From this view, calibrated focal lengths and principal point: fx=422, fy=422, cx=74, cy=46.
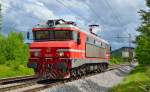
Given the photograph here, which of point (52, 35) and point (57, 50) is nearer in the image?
point (57, 50)

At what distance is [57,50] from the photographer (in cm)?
2769

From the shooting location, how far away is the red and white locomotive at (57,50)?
2762cm

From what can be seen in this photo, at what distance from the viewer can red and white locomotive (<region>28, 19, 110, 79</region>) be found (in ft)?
90.6

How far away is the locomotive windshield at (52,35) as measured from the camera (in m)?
28.7

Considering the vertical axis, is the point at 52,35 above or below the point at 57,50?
above

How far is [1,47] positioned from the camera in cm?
6638

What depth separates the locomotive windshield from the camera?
28734 mm

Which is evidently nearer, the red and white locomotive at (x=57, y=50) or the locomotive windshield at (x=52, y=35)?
the red and white locomotive at (x=57, y=50)

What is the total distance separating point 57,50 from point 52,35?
67.2 inches

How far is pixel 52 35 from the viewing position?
A: 29.0m

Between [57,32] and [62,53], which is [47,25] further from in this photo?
[62,53]

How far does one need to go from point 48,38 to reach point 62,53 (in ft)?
6.64

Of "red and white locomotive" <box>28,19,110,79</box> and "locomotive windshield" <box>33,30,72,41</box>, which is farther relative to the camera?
"locomotive windshield" <box>33,30,72,41</box>

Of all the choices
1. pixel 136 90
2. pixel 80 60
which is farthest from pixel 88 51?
pixel 136 90
